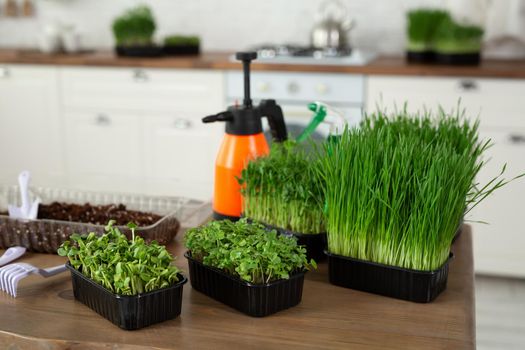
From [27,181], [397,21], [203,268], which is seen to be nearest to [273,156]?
[203,268]

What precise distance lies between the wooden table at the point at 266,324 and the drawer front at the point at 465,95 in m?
2.15

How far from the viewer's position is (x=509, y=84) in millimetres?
3414

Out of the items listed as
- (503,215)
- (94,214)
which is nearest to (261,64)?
(503,215)

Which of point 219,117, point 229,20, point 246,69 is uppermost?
point 229,20

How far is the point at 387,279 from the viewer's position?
1.38 metres

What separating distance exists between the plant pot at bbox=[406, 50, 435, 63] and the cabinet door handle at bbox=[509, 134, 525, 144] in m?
0.62

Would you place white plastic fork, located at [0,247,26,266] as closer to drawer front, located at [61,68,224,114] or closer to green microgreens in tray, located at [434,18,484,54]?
drawer front, located at [61,68,224,114]

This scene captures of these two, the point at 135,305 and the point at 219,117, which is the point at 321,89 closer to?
the point at 219,117

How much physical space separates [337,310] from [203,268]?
26 cm

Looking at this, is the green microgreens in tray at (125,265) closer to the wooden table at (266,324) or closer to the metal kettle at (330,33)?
the wooden table at (266,324)

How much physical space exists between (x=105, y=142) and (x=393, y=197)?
117 inches

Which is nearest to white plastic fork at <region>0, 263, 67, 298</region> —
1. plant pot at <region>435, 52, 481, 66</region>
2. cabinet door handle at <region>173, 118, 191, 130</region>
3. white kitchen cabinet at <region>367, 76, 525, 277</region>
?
white kitchen cabinet at <region>367, 76, 525, 277</region>

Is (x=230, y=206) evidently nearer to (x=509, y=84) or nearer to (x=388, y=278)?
(x=388, y=278)

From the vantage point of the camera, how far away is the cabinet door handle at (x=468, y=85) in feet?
11.4
